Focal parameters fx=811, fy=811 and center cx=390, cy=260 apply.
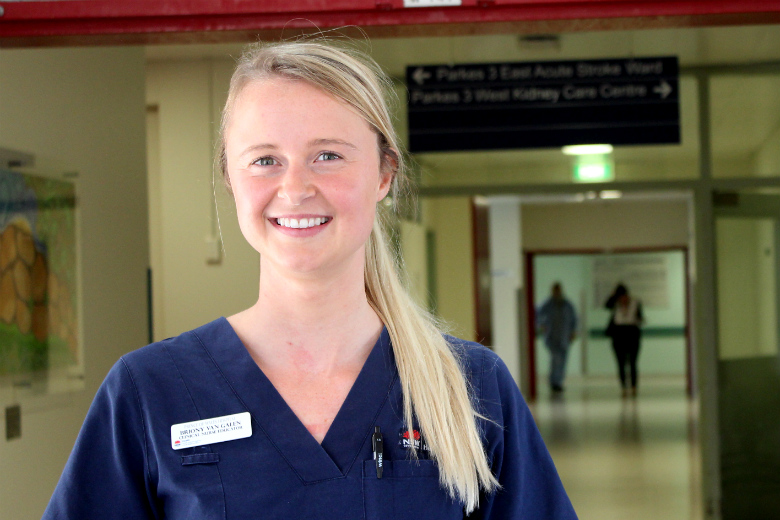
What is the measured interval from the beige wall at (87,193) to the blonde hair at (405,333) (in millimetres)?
1991

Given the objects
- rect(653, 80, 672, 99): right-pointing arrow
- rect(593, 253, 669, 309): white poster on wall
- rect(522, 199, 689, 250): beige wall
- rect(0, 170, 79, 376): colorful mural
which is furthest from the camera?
rect(593, 253, 669, 309): white poster on wall

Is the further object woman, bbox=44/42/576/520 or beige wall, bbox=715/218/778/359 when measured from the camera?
beige wall, bbox=715/218/778/359

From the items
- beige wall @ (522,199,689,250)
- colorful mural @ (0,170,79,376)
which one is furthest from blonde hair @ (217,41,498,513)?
beige wall @ (522,199,689,250)

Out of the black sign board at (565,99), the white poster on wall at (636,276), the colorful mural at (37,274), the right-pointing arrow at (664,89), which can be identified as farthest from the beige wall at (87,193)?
the white poster on wall at (636,276)

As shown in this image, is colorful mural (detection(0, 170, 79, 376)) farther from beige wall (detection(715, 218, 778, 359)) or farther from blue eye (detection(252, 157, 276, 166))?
beige wall (detection(715, 218, 778, 359))

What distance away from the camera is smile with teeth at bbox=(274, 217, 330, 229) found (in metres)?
1.06

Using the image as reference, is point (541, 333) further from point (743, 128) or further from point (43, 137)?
point (43, 137)

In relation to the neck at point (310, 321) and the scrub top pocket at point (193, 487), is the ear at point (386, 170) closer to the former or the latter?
the neck at point (310, 321)

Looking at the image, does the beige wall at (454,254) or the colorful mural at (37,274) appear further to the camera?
the beige wall at (454,254)

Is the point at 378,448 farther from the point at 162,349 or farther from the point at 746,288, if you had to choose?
the point at 746,288

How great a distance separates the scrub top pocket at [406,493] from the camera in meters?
1.08

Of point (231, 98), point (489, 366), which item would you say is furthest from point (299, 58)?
point (489, 366)

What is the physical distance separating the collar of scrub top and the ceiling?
387 centimetres

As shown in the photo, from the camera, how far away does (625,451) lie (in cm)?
768
